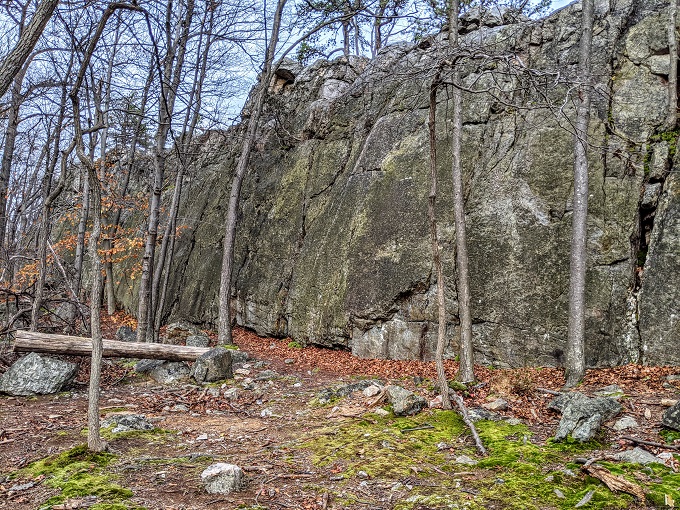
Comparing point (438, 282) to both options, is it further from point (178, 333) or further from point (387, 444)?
point (178, 333)

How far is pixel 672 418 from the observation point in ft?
17.7

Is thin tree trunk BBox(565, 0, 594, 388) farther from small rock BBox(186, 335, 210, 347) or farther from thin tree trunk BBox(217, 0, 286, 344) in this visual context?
small rock BBox(186, 335, 210, 347)

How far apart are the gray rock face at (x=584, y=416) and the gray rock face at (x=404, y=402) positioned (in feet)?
6.45

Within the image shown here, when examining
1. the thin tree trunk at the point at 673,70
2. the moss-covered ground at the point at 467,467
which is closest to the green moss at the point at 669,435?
the moss-covered ground at the point at 467,467

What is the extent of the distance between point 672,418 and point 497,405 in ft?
7.27

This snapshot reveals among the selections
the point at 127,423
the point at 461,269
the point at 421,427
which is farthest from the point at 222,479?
the point at 461,269

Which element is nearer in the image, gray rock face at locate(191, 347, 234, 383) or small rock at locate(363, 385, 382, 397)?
small rock at locate(363, 385, 382, 397)

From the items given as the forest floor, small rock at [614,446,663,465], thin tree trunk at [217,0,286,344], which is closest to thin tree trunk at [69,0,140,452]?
the forest floor

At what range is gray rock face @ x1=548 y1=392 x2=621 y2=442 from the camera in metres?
5.27

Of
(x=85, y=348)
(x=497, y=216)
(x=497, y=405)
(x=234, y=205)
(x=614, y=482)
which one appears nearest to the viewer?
(x=614, y=482)

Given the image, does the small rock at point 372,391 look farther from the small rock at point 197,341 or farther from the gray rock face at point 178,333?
the gray rock face at point 178,333

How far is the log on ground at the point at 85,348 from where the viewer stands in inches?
337

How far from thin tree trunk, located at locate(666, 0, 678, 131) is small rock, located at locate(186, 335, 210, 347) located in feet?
44.5

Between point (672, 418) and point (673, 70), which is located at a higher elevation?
point (673, 70)
